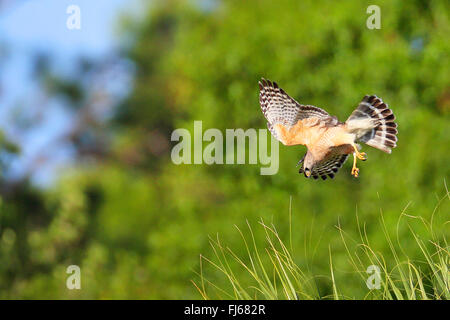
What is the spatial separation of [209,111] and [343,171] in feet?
8.73

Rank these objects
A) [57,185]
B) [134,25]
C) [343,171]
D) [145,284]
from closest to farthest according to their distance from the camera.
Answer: [343,171]
[145,284]
[57,185]
[134,25]

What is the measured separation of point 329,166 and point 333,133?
210 mm

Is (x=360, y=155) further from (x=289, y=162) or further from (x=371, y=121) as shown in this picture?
(x=289, y=162)

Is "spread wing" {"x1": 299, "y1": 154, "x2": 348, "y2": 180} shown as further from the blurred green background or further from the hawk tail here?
the blurred green background

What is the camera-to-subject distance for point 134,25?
3281cm

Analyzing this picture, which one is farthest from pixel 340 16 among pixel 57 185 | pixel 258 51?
pixel 57 185

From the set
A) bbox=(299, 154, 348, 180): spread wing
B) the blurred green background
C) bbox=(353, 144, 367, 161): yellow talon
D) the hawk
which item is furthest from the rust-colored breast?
the blurred green background

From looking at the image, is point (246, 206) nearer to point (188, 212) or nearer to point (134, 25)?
point (188, 212)

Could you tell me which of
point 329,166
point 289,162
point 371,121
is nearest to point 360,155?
point 371,121

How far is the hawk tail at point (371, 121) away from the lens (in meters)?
3.26

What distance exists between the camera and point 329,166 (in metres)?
3.49

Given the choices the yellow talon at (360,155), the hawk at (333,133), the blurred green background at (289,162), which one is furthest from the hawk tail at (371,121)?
the blurred green background at (289,162)

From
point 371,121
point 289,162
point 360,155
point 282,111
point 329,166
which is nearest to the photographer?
point 360,155

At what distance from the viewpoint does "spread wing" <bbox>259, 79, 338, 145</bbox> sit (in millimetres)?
3563
